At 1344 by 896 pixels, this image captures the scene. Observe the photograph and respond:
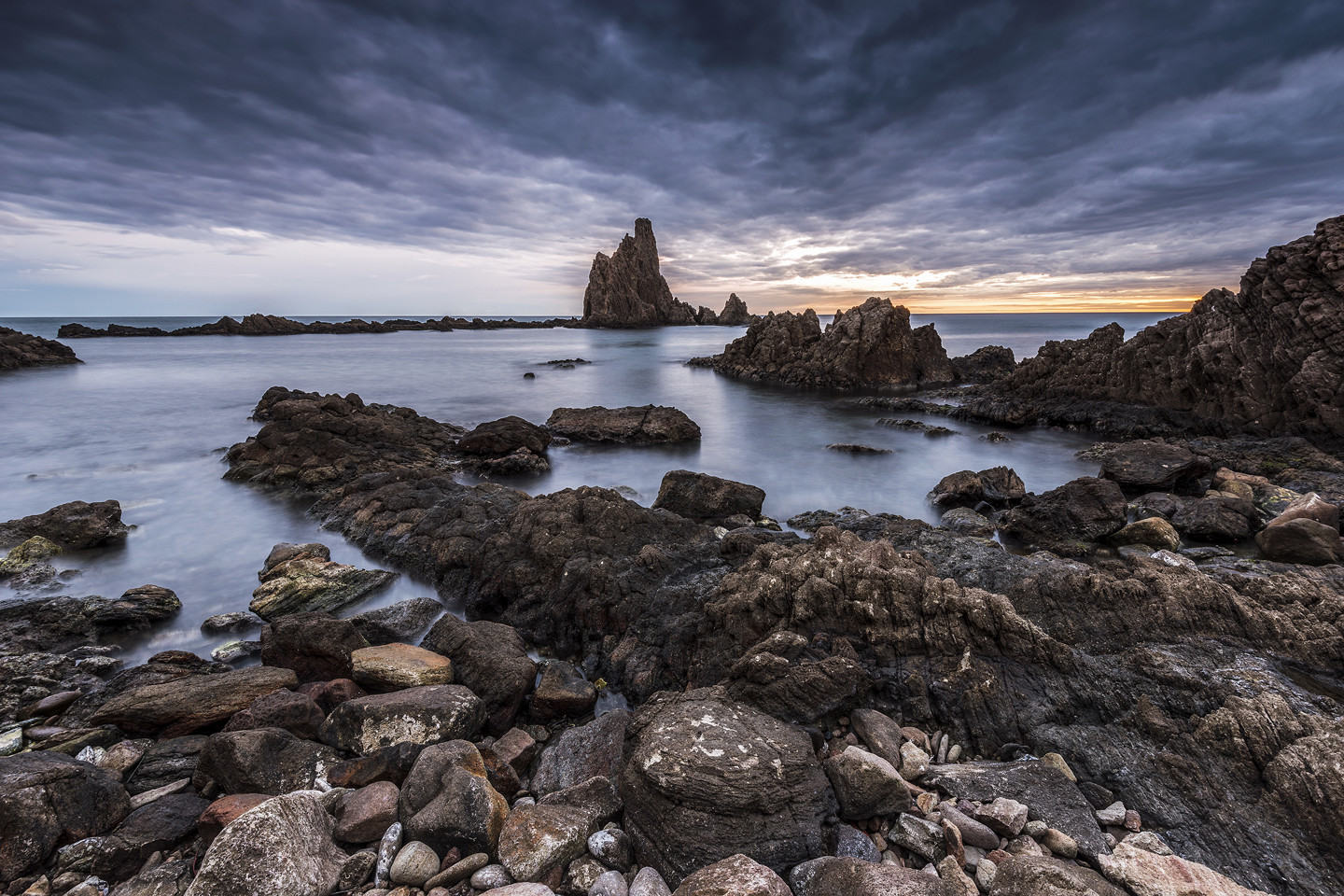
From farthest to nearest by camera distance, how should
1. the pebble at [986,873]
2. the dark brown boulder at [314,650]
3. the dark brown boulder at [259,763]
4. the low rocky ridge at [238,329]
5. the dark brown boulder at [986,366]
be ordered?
the low rocky ridge at [238,329]
the dark brown boulder at [986,366]
the dark brown boulder at [314,650]
the dark brown boulder at [259,763]
the pebble at [986,873]

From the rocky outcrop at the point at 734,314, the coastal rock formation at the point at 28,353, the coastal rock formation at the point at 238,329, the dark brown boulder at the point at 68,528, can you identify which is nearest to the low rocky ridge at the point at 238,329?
the coastal rock formation at the point at 238,329

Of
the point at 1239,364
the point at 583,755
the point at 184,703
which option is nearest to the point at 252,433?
the point at 184,703

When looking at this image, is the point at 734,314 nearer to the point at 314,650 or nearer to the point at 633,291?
the point at 633,291

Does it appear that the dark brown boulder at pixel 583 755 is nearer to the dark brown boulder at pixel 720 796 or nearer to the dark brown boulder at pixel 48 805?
the dark brown boulder at pixel 720 796

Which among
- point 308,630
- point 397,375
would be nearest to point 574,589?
point 308,630

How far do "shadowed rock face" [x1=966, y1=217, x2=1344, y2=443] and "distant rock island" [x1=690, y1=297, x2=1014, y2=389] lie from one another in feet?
38.4

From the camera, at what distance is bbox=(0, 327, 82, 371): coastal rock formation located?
42638 millimetres

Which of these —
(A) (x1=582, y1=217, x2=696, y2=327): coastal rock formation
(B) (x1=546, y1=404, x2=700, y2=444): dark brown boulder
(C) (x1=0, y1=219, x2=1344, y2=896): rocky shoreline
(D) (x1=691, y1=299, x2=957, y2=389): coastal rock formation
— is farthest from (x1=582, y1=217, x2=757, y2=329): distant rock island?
(C) (x1=0, y1=219, x2=1344, y2=896): rocky shoreline

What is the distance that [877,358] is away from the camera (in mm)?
36062

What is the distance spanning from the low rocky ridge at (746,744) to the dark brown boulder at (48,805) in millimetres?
15

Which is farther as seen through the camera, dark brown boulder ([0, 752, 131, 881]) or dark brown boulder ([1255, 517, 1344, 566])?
dark brown boulder ([1255, 517, 1344, 566])

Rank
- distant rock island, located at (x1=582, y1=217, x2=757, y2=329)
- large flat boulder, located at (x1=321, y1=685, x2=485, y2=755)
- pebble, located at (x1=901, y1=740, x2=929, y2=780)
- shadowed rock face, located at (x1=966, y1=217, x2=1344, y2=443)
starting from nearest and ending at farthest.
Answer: pebble, located at (x1=901, y1=740, x2=929, y2=780)
large flat boulder, located at (x1=321, y1=685, x2=485, y2=755)
shadowed rock face, located at (x1=966, y1=217, x2=1344, y2=443)
distant rock island, located at (x1=582, y1=217, x2=757, y2=329)

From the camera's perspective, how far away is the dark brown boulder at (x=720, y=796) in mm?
3107

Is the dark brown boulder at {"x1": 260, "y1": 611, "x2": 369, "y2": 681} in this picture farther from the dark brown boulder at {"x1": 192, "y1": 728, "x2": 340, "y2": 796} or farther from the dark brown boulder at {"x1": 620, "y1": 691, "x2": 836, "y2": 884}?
the dark brown boulder at {"x1": 620, "y1": 691, "x2": 836, "y2": 884}
